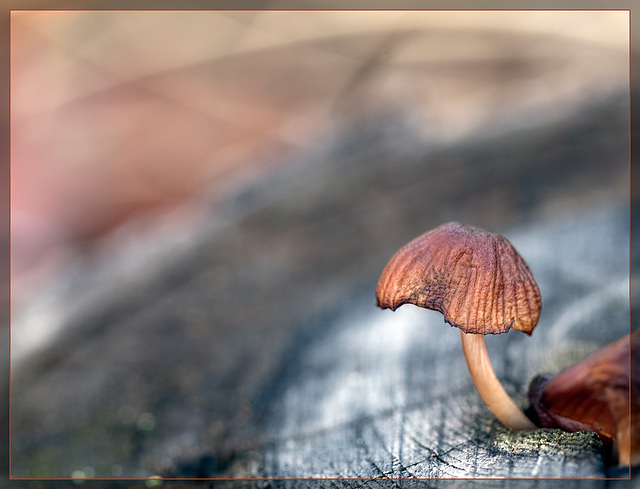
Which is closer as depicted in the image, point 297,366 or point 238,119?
point 297,366

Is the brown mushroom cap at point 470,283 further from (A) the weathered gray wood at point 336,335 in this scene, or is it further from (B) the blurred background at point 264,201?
(B) the blurred background at point 264,201

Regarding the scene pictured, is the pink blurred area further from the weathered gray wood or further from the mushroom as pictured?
the mushroom

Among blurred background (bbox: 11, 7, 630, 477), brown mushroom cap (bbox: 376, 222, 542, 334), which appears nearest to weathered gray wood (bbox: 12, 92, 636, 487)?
blurred background (bbox: 11, 7, 630, 477)

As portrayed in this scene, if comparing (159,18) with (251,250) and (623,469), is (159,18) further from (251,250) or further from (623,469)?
(623,469)

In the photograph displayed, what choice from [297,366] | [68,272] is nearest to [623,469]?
[297,366]

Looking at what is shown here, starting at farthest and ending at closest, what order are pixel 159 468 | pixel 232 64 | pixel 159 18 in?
1. pixel 232 64
2. pixel 159 18
3. pixel 159 468
